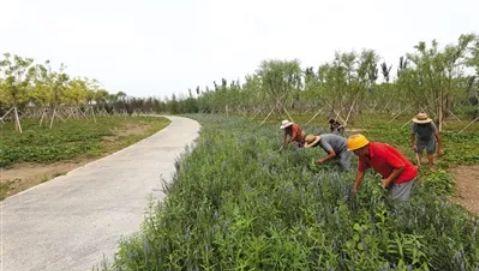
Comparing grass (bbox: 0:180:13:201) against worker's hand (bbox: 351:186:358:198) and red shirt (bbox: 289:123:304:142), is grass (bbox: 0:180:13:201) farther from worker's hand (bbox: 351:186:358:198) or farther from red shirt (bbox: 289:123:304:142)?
worker's hand (bbox: 351:186:358:198)

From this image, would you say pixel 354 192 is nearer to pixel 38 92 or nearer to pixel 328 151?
pixel 328 151

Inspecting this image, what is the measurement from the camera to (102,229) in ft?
15.1

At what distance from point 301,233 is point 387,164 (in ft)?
6.64

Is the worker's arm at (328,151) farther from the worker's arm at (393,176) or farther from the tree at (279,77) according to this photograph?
the tree at (279,77)

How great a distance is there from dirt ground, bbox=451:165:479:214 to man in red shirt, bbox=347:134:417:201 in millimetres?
1620

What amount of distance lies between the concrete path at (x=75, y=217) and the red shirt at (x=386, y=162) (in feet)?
9.10

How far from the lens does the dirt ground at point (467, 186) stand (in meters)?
5.57

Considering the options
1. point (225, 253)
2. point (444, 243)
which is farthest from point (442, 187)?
point (225, 253)

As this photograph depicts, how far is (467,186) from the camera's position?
263 inches

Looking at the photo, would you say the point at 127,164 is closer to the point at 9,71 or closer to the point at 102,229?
the point at 102,229

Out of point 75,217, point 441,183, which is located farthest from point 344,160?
point 75,217

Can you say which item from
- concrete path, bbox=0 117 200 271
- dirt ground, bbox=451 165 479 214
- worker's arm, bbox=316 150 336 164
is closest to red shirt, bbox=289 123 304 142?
worker's arm, bbox=316 150 336 164

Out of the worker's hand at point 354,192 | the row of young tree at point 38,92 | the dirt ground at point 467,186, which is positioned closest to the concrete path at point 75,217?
the worker's hand at point 354,192

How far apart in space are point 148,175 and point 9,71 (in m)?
17.4
